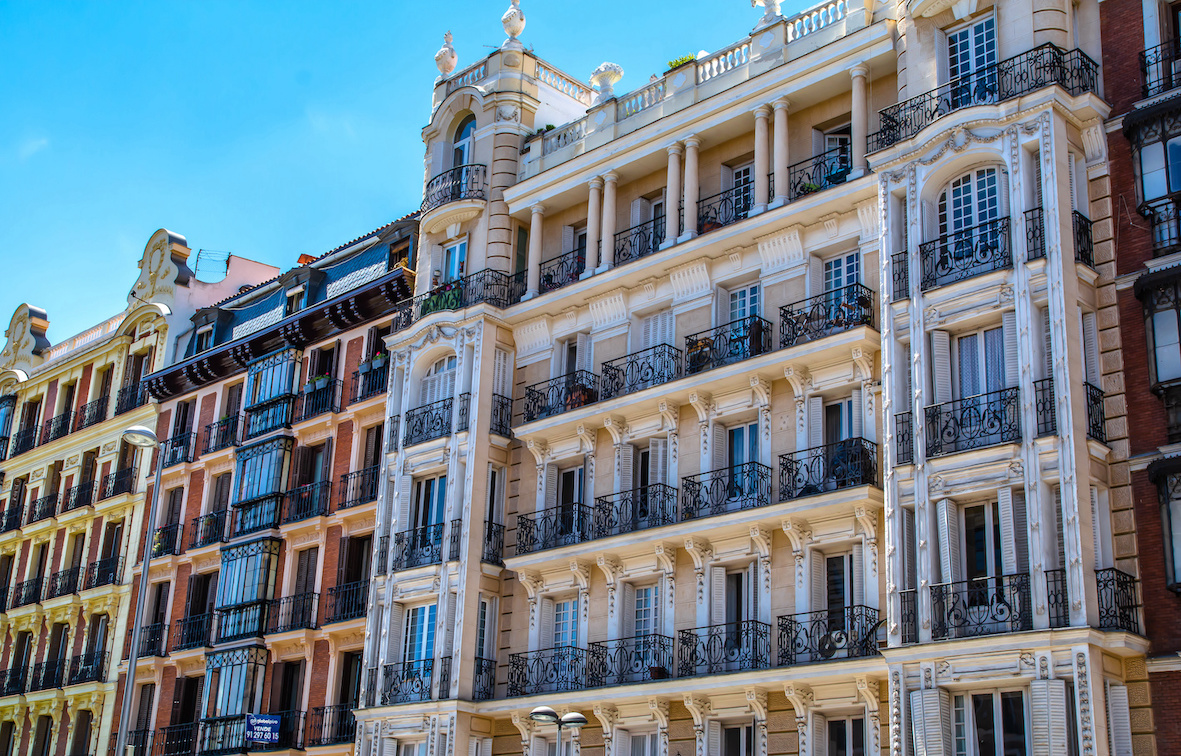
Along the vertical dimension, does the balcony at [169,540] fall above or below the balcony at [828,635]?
above

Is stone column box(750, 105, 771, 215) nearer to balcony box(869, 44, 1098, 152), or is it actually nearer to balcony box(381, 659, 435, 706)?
balcony box(869, 44, 1098, 152)

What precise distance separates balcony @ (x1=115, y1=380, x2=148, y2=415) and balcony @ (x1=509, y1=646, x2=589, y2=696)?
81.5 feet

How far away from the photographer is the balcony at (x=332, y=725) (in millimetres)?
37719

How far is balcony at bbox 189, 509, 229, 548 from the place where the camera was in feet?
148

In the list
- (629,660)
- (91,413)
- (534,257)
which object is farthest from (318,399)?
(629,660)

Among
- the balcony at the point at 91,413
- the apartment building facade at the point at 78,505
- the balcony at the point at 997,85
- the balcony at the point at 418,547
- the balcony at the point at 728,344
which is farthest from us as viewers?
the balcony at the point at 91,413

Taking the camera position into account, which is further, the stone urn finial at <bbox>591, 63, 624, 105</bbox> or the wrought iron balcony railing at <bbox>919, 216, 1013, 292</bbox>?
the stone urn finial at <bbox>591, 63, 624, 105</bbox>

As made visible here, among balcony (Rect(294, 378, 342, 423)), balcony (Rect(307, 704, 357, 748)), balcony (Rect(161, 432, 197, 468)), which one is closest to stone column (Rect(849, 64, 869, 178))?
balcony (Rect(294, 378, 342, 423))

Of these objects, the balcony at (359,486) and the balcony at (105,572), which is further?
the balcony at (105,572)

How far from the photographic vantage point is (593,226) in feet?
116

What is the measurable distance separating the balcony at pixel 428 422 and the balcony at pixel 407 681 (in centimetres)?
589

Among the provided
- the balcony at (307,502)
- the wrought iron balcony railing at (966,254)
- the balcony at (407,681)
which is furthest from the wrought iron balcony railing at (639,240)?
the balcony at (307,502)

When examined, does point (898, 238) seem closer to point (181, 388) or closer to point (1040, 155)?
point (1040, 155)

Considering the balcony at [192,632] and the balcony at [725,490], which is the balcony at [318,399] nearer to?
the balcony at [192,632]
